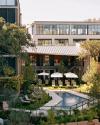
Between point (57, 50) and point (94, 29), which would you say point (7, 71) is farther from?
point (94, 29)

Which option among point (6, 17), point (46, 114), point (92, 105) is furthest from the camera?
point (6, 17)

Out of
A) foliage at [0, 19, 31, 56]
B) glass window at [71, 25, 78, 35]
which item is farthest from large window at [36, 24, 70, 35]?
foliage at [0, 19, 31, 56]

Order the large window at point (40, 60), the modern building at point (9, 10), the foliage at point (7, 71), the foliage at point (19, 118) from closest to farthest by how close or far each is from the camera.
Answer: the foliage at point (19, 118)
the foliage at point (7, 71)
the modern building at point (9, 10)
the large window at point (40, 60)

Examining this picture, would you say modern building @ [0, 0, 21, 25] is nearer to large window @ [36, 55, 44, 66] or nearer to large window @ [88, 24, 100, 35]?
large window @ [36, 55, 44, 66]

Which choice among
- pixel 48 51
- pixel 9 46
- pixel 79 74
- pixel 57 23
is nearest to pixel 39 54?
pixel 48 51

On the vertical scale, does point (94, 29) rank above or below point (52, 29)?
below

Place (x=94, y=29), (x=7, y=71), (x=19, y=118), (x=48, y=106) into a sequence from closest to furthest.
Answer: (x=19, y=118)
(x=48, y=106)
(x=7, y=71)
(x=94, y=29)

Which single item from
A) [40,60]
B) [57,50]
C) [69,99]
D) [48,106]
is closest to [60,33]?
[57,50]

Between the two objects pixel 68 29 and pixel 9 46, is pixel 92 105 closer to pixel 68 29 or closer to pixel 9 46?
pixel 9 46

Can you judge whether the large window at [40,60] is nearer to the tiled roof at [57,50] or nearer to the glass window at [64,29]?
the tiled roof at [57,50]

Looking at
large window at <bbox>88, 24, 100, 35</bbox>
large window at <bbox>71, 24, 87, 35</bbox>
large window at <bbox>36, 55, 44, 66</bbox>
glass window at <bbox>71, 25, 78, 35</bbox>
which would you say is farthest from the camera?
large window at <bbox>88, 24, 100, 35</bbox>

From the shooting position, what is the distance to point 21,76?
40.4 metres

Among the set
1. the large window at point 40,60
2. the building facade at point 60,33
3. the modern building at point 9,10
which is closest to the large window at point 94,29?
the building facade at point 60,33

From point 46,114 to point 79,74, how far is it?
28340 millimetres
